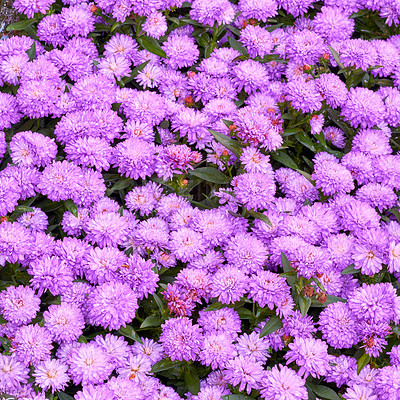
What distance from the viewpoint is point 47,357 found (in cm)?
234

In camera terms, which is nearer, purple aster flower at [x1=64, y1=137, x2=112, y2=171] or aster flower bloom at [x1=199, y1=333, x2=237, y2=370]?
aster flower bloom at [x1=199, y1=333, x2=237, y2=370]

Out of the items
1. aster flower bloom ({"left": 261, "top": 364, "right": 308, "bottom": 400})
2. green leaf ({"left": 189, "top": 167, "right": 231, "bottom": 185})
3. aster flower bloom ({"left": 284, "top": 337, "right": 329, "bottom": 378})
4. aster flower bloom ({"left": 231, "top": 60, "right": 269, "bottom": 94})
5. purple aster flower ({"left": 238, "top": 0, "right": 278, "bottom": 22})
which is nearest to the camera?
aster flower bloom ({"left": 261, "top": 364, "right": 308, "bottom": 400})

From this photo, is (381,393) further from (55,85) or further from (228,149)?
(55,85)

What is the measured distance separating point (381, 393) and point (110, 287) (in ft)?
4.08

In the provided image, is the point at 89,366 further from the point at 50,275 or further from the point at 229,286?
the point at 229,286

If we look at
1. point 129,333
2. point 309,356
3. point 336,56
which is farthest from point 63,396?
point 336,56

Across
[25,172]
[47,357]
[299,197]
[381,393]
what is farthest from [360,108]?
[47,357]

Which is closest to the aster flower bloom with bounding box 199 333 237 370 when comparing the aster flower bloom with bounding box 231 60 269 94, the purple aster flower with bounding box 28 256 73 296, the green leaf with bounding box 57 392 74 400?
the green leaf with bounding box 57 392 74 400

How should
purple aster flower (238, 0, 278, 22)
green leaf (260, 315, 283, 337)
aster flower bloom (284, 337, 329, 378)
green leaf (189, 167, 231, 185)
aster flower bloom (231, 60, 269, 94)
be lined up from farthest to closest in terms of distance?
purple aster flower (238, 0, 278, 22)
aster flower bloom (231, 60, 269, 94)
green leaf (189, 167, 231, 185)
green leaf (260, 315, 283, 337)
aster flower bloom (284, 337, 329, 378)

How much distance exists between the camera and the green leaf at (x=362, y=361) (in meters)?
2.41

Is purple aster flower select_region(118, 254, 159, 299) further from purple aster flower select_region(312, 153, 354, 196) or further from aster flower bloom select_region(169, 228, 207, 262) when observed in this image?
purple aster flower select_region(312, 153, 354, 196)

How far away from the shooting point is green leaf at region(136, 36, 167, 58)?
11.1 ft

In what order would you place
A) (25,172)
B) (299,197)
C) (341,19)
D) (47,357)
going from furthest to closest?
1. (341,19)
2. (299,197)
3. (25,172)
4. (47,357)

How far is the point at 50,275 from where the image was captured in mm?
2516
